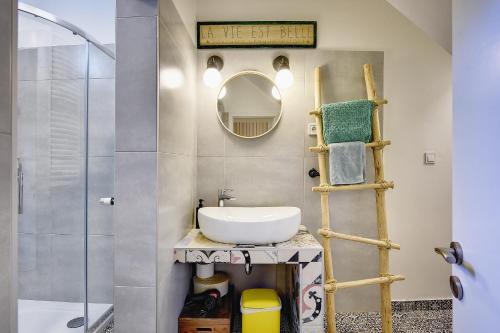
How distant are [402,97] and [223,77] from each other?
4.40 feet

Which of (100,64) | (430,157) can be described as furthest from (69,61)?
(430,157)

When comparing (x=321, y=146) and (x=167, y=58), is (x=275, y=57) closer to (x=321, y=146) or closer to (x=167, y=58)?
(x=321, y=146)

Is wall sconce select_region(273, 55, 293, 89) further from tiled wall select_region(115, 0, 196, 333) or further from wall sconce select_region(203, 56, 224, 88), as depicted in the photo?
tiled wall select_region(115, 0, 196, 333)

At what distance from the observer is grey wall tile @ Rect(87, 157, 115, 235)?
189 cm

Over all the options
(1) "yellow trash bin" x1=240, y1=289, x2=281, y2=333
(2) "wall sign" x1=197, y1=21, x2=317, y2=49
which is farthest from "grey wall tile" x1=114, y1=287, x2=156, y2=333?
(2) "wall sign" x1=197, y1=21, x2=317, y2=49

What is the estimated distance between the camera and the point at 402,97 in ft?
6.68

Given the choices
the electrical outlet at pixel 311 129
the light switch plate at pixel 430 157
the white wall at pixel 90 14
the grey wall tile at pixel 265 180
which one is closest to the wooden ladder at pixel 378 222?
the electrical outlet at pixel 311 129

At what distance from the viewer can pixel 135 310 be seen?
1.21 m

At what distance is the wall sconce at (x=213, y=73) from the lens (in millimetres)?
1917

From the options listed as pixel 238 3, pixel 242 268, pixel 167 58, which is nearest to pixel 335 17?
pixel 238 3

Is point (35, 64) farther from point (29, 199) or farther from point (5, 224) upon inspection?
point (5, 224)

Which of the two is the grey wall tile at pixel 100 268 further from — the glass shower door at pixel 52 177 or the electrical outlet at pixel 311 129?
the electrical outlet at pixel 311 129

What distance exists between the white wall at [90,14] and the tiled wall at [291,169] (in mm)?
699

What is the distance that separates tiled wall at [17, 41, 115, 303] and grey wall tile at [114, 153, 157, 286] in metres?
0.85
